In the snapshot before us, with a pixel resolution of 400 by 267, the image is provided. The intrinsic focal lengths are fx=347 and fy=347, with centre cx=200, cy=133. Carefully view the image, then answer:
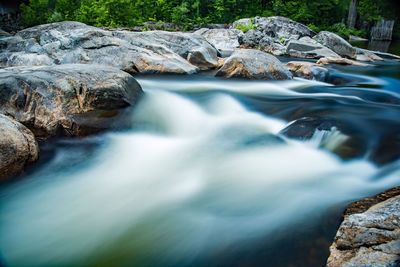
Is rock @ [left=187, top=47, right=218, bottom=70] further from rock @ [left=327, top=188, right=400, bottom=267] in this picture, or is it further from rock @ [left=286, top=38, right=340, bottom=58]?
rock @ [left=327, top=188, right=400, bottom=267]

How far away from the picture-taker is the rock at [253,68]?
27.6ft

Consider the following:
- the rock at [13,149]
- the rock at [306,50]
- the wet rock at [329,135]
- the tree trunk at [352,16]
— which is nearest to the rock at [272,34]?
the rock at [306,50]

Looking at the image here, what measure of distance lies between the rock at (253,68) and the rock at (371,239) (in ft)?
19.9

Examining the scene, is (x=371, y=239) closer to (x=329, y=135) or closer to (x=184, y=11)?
(x=329, y=135)

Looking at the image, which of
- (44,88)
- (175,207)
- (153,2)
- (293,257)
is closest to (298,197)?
(293,257)

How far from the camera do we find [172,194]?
12.6ft

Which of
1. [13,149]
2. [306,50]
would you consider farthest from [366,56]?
[13,149]

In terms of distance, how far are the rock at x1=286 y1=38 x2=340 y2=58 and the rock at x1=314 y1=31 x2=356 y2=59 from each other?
712mm

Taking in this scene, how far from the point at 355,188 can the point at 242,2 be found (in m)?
24.5

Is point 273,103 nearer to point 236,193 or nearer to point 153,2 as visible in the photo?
point 236,193

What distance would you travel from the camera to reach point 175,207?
11.7ft

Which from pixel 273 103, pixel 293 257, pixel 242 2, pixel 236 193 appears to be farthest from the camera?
pixel 242 2

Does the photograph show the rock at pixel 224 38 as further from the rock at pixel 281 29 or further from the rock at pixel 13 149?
the rock at pixel 13 149

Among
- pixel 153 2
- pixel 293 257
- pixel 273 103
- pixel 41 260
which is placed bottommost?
pixel 41 260
